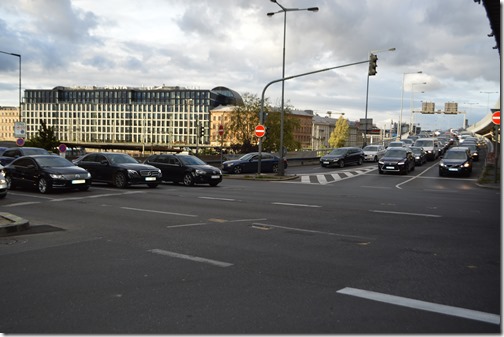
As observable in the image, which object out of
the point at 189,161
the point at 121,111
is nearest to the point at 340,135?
the point at 121,111

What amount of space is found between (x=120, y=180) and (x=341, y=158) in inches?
919

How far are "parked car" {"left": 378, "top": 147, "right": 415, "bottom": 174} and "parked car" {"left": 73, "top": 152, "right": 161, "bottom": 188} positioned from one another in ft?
54.5

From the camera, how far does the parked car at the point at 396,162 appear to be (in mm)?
31219

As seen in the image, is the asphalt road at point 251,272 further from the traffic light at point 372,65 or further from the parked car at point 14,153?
the traffic light at point 372,65

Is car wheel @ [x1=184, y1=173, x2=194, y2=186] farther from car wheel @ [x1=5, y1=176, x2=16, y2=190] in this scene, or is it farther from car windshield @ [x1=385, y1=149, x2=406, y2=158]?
car windshield @ [x1=385, y1=149, x2=406, y2=158]

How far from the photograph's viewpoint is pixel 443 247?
8.33 metres

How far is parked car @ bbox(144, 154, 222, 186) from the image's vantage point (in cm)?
2217

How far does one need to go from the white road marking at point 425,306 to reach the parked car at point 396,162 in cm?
2679

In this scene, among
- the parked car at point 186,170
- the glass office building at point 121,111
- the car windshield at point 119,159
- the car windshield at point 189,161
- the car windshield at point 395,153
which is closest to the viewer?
the car windshield at point 119,159

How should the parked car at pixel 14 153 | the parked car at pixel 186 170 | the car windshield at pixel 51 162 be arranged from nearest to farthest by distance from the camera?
the car windshield at pixel 51 162 < the parked car at pixel 186 170 < the parked car at pixel 14 153

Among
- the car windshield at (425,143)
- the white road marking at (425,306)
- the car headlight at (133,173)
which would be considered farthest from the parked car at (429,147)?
the white road marking at (425,306)

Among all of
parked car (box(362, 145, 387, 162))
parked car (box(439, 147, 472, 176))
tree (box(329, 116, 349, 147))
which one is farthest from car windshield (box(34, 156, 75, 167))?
tree (box(329, 116, 349, 147))

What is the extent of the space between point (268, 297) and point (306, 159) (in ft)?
138

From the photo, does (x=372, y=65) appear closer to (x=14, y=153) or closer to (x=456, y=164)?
(x=456, y=164)
